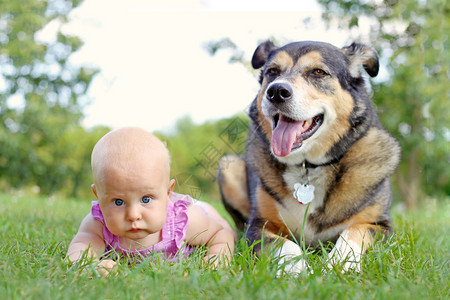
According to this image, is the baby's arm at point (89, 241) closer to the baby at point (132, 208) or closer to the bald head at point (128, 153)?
the baby at point (132, 208)

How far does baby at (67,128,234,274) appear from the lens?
2.28 m

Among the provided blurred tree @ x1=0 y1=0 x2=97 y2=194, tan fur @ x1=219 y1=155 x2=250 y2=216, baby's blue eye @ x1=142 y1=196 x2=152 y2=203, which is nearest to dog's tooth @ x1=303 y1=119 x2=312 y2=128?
baby's blue eye @ x1=142 y1=196 x2=152 y2=203

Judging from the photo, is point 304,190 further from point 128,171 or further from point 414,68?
point 414,68

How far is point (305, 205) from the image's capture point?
3.07 metres

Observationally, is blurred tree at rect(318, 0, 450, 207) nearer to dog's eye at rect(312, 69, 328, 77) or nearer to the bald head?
dog's eye at rect(312, 69, 328, 77)

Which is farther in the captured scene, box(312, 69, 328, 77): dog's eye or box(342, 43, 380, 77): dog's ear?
box(342, 43, 380, 77): dog's ear

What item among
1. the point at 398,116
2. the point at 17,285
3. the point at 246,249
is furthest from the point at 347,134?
the point at 398,116

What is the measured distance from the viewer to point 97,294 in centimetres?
178

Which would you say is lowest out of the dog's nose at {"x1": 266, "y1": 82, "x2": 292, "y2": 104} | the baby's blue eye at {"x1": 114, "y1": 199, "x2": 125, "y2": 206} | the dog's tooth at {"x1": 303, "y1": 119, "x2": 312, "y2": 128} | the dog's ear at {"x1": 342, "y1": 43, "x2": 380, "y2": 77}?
the baby's blue eye at {"x1": 114, "y1": 199, "x2": 125, "y2": 206}

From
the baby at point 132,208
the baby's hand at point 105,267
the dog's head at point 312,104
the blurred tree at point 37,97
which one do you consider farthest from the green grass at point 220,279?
the blurred tree at point 37,97

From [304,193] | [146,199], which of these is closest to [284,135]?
[304,193]

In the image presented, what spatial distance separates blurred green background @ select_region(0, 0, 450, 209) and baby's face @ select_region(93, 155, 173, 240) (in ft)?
20.2

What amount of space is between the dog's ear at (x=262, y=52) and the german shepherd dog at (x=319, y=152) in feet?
0.98

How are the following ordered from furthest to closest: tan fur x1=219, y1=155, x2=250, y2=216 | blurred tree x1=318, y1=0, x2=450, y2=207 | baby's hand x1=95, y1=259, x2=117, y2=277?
blurred tree x1=318, y1=0, x2=450, y2=207 < tan fur x1=219, y1=155, x2=250, y2=216 < baby's hand x1=95, y1=259, x2=117, y2=277
